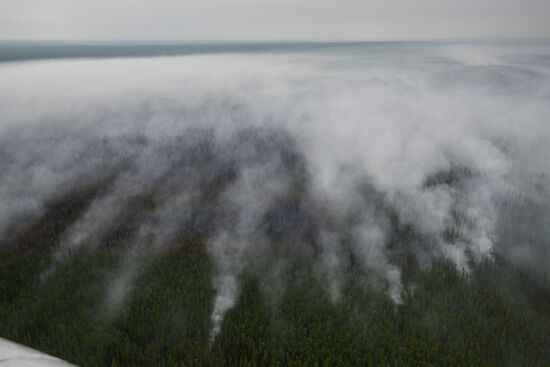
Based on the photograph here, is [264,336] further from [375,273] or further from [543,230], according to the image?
[543,230]

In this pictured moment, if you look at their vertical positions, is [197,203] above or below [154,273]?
below

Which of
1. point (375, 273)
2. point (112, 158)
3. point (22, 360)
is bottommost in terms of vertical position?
point (112, 158)

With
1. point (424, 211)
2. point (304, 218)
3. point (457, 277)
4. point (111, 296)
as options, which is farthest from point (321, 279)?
point (424, 211)

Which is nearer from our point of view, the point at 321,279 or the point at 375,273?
the point at 321,279

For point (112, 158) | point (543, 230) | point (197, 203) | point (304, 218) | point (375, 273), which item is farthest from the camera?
point (112, 158)

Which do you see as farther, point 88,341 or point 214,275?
point 214,275

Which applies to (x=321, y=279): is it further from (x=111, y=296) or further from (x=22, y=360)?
(x=22, y=360)

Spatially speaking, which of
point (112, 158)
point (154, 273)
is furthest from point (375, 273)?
point (112, 158)

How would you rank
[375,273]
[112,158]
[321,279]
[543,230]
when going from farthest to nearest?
[112,158] < [543,230] < [375,273] < [321,279]

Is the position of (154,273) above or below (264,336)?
below
